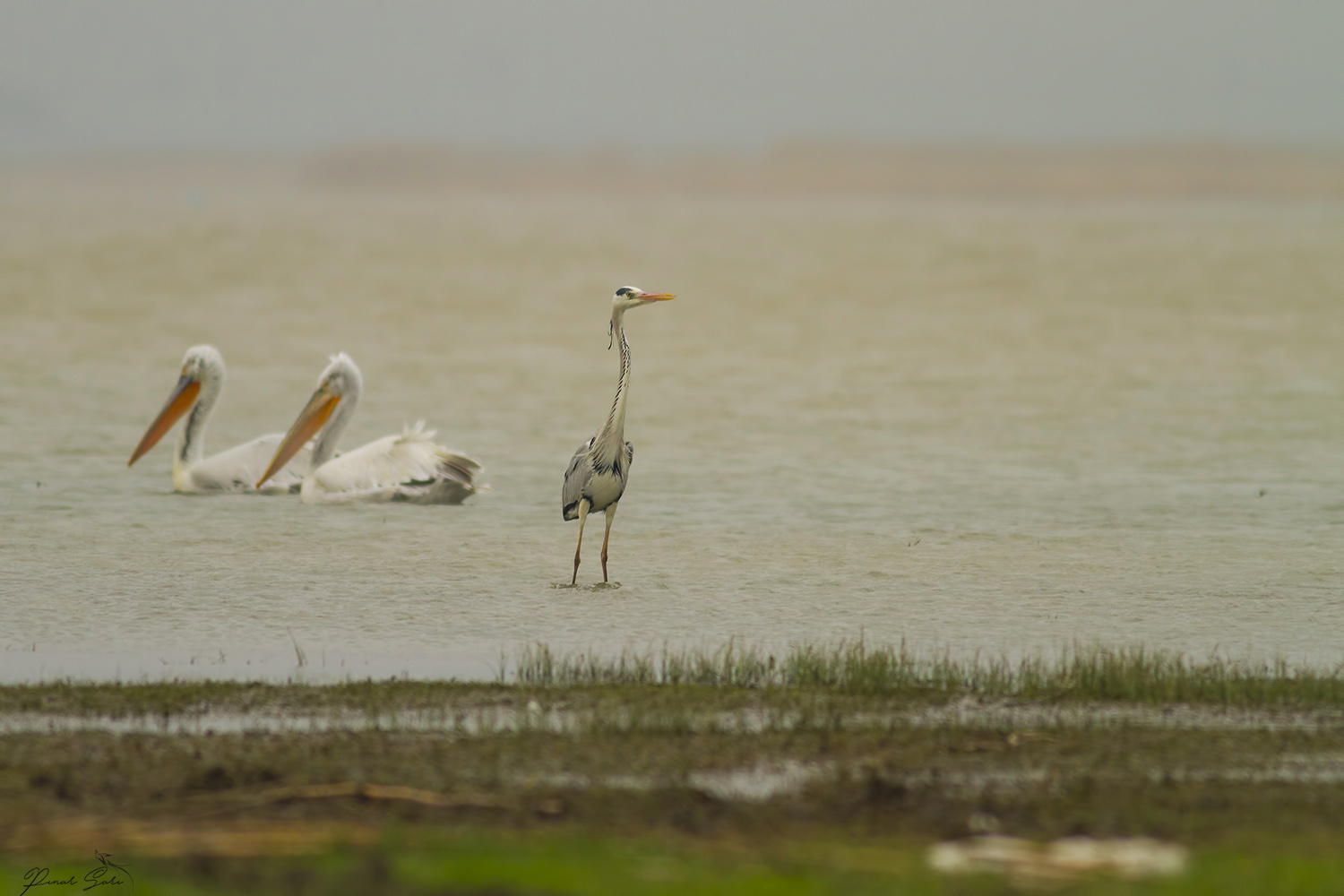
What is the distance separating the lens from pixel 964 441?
2191cm

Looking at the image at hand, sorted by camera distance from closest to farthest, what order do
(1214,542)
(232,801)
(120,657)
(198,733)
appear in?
(232,801), (198,733), (120,657), (1214,542)

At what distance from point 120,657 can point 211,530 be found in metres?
4.89

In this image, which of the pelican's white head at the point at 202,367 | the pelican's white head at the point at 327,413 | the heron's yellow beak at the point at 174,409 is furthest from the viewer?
the heron's yellow beak at the point at 174,409

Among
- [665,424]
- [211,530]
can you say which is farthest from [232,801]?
[665,424]

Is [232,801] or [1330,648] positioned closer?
[232,801]

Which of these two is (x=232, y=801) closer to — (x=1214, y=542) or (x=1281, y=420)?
(x=1214, y=542)

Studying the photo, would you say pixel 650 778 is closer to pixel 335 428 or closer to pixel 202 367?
pixel 335 428

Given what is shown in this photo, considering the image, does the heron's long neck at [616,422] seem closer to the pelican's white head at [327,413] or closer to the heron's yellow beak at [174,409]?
the pelican's white head at [327,413]

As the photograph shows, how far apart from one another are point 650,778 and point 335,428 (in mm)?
10448

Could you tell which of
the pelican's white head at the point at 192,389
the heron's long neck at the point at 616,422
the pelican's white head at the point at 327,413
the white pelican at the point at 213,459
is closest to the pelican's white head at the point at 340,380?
the pelican's white head at the point at 327,413

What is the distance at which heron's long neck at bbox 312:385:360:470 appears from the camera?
51.2ft

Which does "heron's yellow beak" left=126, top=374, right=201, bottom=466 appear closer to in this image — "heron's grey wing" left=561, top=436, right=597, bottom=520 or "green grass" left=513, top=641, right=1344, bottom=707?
"heron's grey wing" left=561, top=436, right=597, bottom=520

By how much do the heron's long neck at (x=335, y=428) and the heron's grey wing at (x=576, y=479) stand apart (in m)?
5.46

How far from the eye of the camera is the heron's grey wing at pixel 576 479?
10.4 metres
